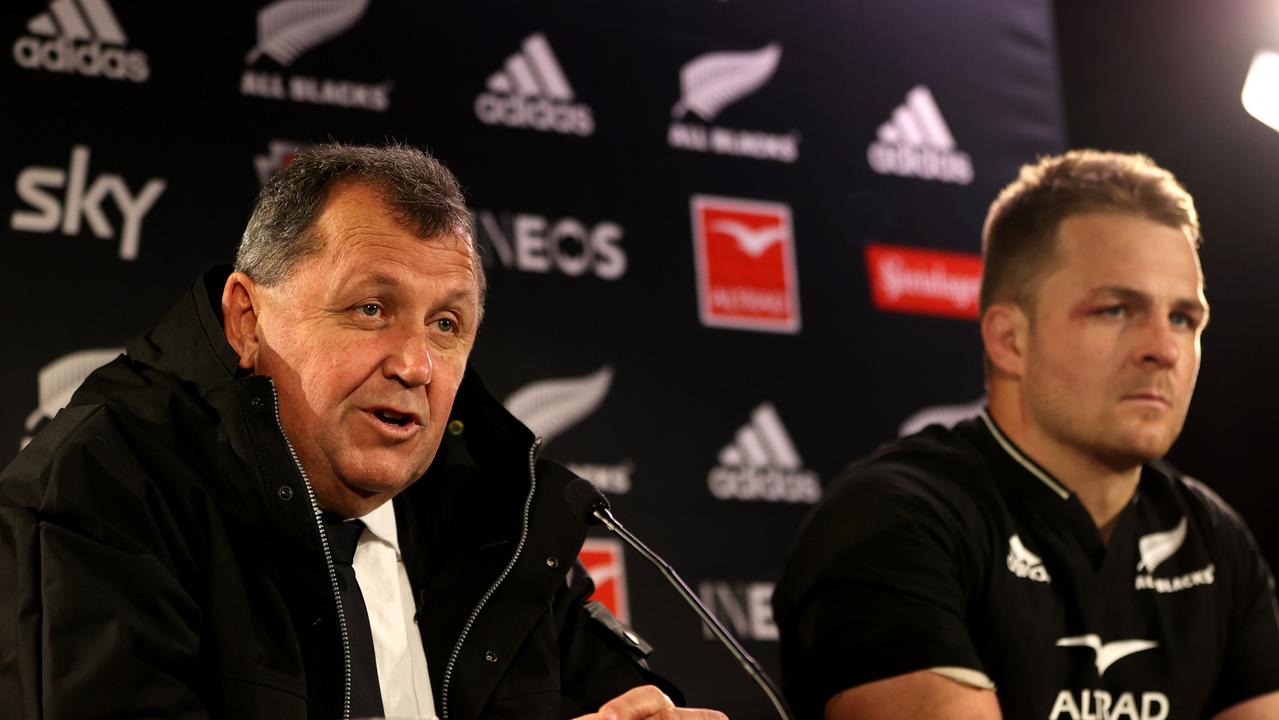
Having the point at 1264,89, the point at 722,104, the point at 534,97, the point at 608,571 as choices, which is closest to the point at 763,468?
the point at 608,571

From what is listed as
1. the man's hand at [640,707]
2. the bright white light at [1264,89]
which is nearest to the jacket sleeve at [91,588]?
the man's hand at [640,707]

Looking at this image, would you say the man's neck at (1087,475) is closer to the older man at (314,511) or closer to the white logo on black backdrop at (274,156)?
the older man at (314,511)

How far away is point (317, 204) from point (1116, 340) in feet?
4.93

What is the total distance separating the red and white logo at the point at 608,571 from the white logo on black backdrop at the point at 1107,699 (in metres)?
1.08

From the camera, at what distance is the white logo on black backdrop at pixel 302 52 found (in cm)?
326

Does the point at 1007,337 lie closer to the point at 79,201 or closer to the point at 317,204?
the point at 317,204

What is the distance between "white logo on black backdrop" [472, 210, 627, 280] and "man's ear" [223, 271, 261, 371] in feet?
4.39

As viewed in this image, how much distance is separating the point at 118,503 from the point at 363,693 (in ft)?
1.37

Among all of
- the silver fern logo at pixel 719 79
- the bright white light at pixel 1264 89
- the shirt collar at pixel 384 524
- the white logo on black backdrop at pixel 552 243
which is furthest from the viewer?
the bright white light at pixel 1264 89

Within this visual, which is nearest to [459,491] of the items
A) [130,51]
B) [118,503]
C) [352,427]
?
[352,427]

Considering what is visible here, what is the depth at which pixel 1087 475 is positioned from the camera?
108 inches

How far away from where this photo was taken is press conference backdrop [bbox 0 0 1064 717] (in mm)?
3061

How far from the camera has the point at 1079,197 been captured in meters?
2.84

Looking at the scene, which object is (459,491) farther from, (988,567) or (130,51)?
(130,51)
